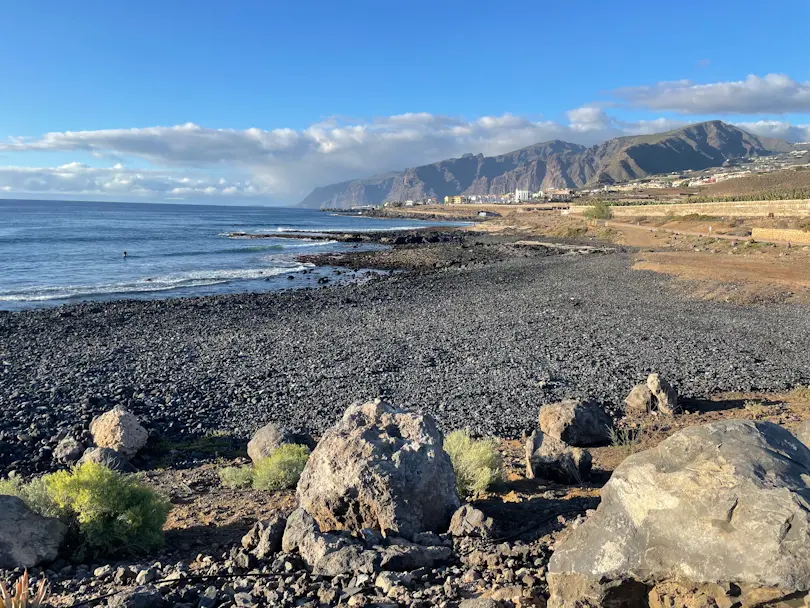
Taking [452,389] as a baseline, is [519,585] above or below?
above

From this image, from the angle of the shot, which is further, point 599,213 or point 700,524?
point 599,213

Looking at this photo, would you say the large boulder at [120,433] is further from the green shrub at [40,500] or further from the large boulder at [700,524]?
the large boulder at [700,524]

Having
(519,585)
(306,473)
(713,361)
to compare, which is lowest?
(713,361)

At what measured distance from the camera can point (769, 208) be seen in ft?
190

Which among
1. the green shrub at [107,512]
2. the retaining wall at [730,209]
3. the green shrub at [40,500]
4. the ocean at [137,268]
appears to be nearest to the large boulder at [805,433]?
the green shrub at [107,512]

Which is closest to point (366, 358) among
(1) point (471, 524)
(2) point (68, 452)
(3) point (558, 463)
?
(2) point (68, 452)

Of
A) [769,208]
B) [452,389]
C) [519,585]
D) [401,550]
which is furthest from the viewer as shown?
[769,208]

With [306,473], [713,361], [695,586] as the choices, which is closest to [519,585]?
[695,586]

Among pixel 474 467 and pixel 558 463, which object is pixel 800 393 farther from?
pixel 474 467

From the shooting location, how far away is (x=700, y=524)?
314 cm

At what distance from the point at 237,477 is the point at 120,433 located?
109 inches

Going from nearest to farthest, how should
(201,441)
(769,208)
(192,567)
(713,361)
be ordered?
(192,567)
(201,441)
(713,361)
(769,208)

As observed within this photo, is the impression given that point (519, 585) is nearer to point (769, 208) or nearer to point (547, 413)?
point (547, 413)

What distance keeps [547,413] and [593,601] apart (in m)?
5.76
